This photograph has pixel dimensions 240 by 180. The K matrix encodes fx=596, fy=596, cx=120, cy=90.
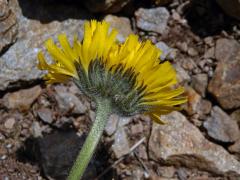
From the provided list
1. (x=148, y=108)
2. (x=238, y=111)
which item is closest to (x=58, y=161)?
(x=148, y=108)

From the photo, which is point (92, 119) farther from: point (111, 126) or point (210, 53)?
point (210, 53)

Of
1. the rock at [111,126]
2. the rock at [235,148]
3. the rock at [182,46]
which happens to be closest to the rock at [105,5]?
the rock at [182,46]

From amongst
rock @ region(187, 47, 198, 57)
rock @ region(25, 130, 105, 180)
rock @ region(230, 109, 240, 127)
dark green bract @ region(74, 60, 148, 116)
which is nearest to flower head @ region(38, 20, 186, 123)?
dark green bract @ region(74, 60, 148, 116)

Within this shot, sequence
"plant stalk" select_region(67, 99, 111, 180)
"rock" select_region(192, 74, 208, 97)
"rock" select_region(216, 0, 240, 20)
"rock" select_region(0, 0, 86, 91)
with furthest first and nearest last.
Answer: "rock" select_region(216, 0, 240, 20) < "rock" select_region(192, 74, 208, 97) < "rock" select_region(0, 0, 86, 91) < "plant stalk" select_region(67, 99, 111, 180)

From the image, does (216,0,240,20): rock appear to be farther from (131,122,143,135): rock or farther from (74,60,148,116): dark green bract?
(74,60,148,116): dark green bract

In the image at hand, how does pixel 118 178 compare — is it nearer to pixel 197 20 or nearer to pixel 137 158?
pixel 137 158

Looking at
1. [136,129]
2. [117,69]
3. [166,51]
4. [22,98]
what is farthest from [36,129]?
[117,69]
